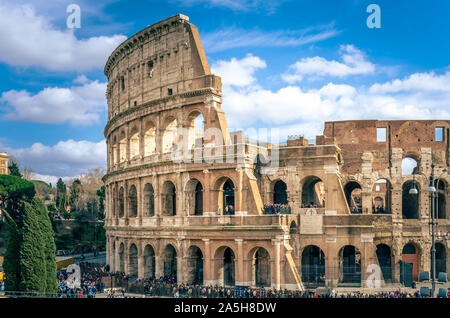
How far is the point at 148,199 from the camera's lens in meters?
38.5

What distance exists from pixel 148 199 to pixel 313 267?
14059 millimetres

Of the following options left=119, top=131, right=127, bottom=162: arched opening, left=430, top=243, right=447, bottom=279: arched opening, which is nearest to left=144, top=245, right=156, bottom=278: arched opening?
A: left=119, top=131, right=127, bottom=162: arched opening

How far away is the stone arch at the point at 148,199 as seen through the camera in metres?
38.4

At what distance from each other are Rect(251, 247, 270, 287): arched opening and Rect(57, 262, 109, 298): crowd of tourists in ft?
36.6

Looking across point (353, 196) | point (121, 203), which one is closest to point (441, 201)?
point (353, 196)

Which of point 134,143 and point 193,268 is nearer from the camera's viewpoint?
point 193,268

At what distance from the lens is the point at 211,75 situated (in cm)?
3400

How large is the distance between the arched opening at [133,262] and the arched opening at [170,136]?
8.95 m

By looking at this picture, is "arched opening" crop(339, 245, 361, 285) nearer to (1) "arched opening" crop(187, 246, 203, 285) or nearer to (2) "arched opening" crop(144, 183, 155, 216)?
(1) "arched opening" crop(187, 246, 203, 285)

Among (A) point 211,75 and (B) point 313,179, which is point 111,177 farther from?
(B) point 313,179

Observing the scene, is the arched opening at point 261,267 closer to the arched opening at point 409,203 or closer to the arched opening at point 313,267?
the arched opening at point 313,267

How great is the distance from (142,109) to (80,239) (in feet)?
127

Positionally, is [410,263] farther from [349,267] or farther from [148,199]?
[148,199]
